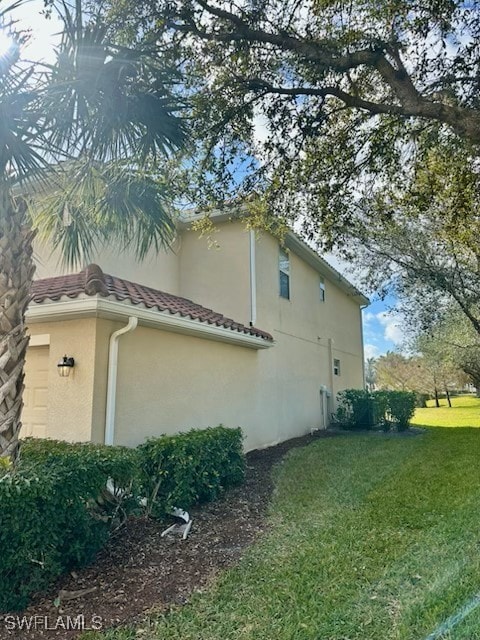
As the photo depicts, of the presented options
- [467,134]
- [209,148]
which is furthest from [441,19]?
[209,148]

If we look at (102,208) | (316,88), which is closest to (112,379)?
(102,208)

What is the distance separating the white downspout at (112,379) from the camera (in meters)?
7.32

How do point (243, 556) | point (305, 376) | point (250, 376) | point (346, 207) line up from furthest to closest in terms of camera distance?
point (305, 376) → point (250, 376) → point (346, 207) → point (243, 556)

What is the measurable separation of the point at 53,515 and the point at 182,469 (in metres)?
2.41

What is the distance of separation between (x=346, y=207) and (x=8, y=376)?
6.88 m

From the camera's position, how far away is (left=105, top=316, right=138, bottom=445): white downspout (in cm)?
732

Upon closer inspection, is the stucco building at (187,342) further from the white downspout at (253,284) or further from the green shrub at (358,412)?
the green shrub at (358,412)

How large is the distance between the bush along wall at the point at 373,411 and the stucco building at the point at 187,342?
2.52ft

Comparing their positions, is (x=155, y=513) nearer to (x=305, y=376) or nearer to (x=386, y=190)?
(x=386, y=190)

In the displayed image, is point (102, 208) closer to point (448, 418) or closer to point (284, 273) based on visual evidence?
point (284, 273)

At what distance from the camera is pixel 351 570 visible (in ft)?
14.8

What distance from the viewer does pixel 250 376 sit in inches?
463

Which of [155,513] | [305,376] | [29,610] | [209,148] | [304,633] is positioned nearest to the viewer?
[304,633]

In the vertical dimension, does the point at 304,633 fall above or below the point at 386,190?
below
